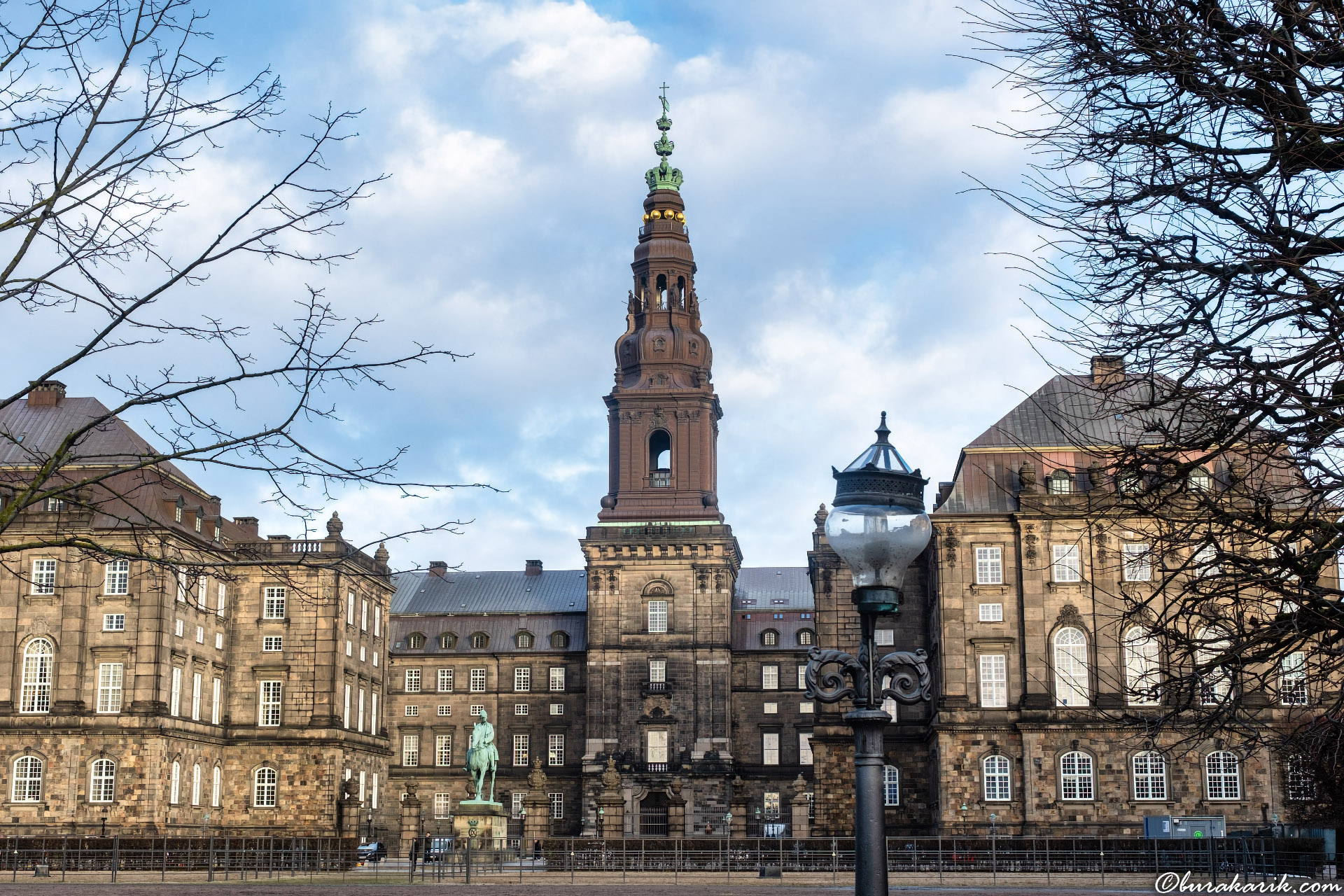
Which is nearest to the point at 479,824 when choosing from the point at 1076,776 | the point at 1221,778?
the point at 1076,776

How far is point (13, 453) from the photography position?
250 feet

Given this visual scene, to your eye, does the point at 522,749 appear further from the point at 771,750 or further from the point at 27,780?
the point at 27,780

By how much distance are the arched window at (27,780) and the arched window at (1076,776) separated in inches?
1734

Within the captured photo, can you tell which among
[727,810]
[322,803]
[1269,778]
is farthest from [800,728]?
[1269,778]

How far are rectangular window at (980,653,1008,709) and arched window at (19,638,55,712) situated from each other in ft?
135

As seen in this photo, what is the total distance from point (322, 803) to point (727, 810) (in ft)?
75.6

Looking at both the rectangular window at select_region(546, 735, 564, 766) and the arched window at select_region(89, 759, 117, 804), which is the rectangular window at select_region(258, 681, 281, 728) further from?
the rectangular window at select_region(546, 735, 564, 766)

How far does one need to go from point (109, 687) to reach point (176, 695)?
316 cm

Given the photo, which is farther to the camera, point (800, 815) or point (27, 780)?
point (27, 780)

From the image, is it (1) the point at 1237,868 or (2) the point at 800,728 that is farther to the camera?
(2) the point at 800,728

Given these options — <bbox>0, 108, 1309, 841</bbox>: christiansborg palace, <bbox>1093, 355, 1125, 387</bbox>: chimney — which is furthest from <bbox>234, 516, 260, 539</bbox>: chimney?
<bbox>1093, 355, 1125, 387</bbox>: chimney

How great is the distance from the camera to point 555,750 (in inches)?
3824

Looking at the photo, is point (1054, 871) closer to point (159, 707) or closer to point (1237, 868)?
point (1237, 868)

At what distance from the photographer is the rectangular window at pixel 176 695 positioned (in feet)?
230
